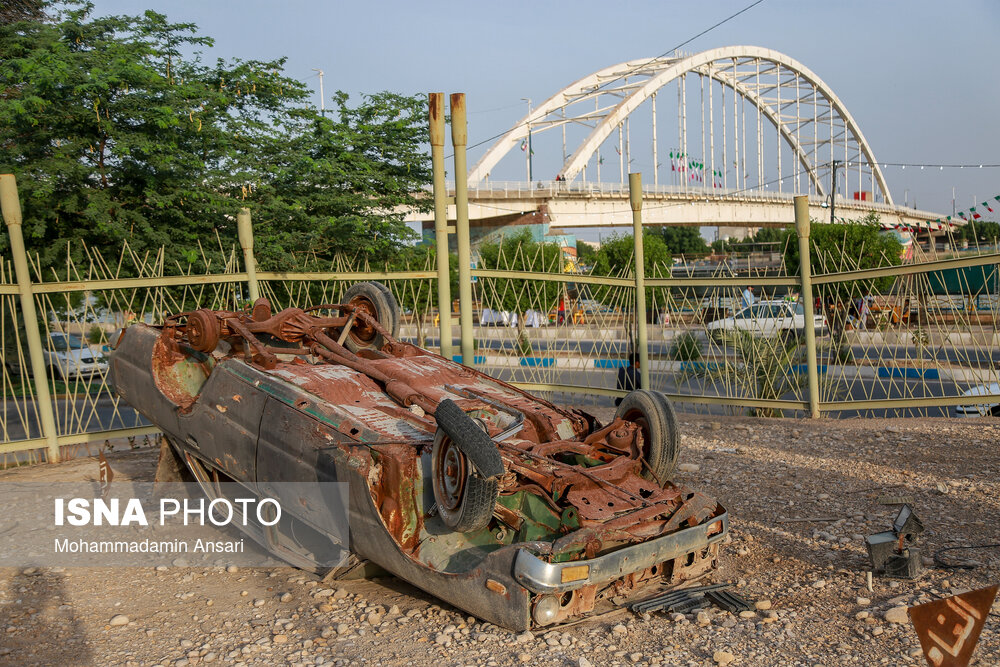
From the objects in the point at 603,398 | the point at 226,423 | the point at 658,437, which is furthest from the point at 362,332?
the point at 603,398

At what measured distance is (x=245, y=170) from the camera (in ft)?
48.8

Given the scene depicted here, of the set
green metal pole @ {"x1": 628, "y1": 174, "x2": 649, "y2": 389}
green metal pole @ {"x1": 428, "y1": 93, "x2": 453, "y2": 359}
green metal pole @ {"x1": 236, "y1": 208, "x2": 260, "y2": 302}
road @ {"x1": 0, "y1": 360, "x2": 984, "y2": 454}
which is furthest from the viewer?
green metal pole @ {"x1": 236, "y1": 208, "x2": 260, "y2": 302}

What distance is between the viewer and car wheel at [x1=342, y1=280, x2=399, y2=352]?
21.9 feet

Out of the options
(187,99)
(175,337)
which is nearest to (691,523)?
(175,337)

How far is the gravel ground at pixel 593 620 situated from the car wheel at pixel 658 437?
729 mm

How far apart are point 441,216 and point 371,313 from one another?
7.18 feet

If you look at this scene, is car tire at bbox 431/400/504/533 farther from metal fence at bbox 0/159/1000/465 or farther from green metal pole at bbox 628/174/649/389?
green metal pole at bbox 628/174/649/389

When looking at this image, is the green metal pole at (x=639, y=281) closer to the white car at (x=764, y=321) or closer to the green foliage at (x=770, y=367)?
the white car at (x=764, y=321)

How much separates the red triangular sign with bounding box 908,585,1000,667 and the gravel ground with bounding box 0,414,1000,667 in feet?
3.01

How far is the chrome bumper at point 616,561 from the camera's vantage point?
3.73 metres

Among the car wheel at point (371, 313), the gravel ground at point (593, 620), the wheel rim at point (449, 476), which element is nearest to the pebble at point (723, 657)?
the gravel ground at point (593, 620)

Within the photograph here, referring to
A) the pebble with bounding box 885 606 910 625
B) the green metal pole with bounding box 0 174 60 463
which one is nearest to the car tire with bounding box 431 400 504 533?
the pebble with bounding box 885 606 910 625

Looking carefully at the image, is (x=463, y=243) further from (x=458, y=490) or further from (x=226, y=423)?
(x=458, y=490)

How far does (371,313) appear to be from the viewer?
23.3 ft
